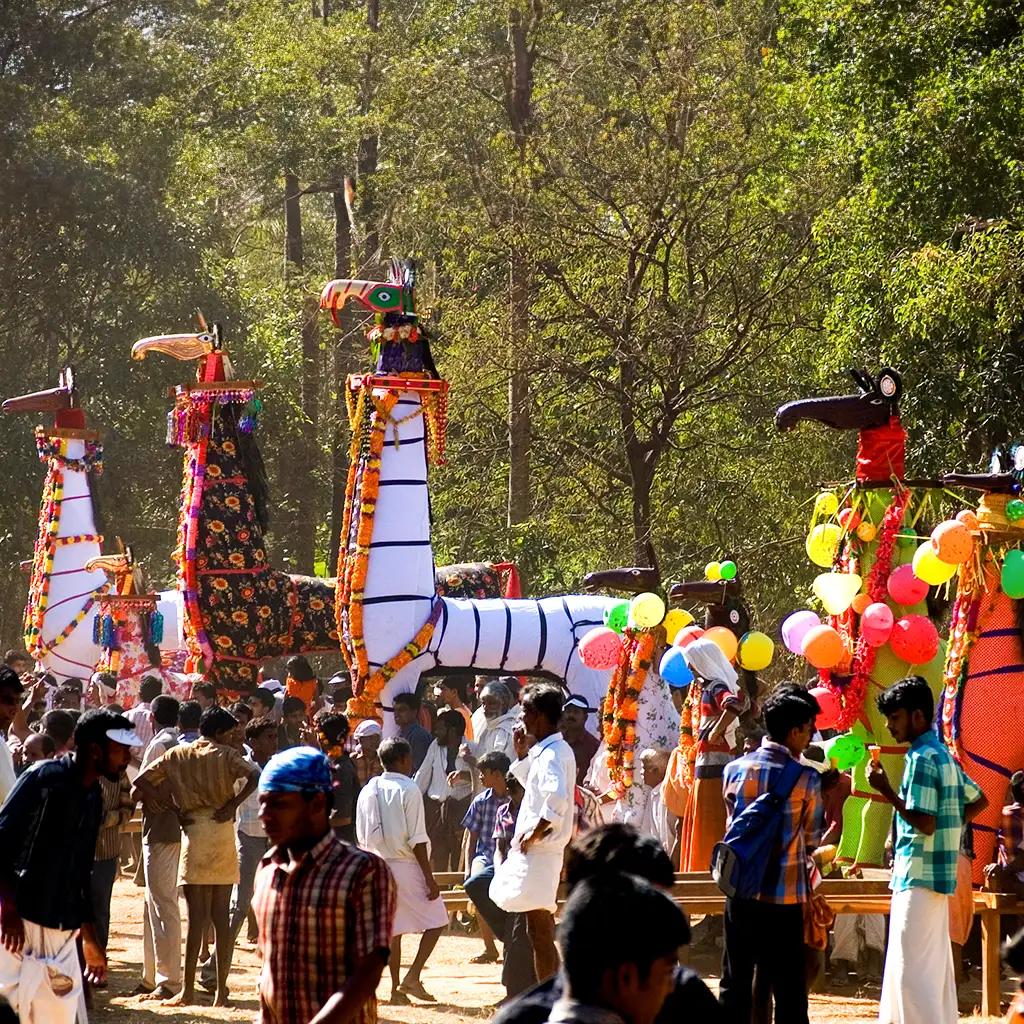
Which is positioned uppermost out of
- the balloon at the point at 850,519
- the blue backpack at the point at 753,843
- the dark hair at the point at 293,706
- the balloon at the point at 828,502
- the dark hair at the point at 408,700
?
the balloon at the point at 828,502

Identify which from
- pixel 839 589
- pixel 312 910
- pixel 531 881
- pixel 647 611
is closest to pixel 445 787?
Result: pixel 647 611

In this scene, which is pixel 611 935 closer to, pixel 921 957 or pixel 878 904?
pixel 921 957

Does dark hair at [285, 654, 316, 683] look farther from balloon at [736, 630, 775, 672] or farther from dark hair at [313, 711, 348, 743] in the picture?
balloon at [736, 630, 775, 672]

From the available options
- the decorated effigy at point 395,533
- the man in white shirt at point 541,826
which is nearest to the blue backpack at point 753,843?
the man in white shirt at point 541,826

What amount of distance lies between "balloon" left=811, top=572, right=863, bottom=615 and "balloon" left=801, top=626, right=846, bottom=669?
0.51 feet

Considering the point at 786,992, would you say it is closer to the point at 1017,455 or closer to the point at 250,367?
the point at 1017,455

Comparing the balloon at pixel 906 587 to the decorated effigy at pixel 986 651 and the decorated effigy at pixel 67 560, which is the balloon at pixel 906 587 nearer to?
the decorated effigy at pixel 986 651

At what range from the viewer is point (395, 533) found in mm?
15367

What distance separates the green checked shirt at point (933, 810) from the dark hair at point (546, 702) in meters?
1.54

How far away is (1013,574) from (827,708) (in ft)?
4.19

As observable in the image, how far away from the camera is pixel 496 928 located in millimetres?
9906

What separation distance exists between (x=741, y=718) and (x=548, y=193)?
1063cm

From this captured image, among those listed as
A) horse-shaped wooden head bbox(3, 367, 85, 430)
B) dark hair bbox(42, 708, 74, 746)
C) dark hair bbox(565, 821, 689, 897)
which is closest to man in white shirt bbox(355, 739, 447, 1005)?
dark hair bbox(42, 708, 74, 746)

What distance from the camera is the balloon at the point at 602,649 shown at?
44.9ft
